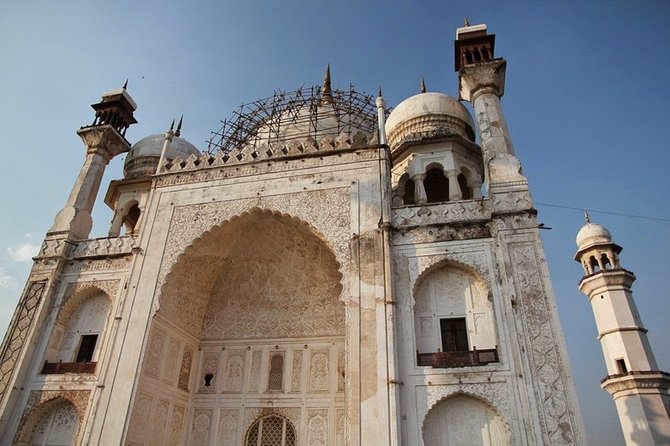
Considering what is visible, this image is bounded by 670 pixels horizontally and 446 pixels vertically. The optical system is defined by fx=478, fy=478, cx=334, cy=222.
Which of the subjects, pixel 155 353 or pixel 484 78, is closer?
pixel 155 353

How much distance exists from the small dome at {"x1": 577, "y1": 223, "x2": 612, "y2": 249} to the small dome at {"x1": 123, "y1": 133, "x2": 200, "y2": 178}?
1368 cm

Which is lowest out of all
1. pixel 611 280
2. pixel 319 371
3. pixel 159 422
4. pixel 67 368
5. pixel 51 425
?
pixel 51 425

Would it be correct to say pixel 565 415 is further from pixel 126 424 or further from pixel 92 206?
pixel 92 206

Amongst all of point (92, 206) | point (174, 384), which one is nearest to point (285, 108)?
point (92, 206)

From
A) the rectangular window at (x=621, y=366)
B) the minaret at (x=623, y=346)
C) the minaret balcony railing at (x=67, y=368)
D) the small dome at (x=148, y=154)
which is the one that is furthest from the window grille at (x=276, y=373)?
the rectangular window at (x=621, y=366)

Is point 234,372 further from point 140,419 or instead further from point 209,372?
point 140,419

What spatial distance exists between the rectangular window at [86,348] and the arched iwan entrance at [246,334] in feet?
5.95

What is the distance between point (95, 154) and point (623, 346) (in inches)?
663

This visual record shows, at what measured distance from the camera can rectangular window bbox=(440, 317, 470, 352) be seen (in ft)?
30.7

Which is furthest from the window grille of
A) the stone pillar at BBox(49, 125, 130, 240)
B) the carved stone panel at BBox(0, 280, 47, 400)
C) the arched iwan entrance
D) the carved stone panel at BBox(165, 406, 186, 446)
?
the stone pillar at BBox(49, 125, 130, 240)

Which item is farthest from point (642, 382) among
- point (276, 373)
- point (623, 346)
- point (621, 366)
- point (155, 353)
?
point (155, 353)

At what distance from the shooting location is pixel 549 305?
8727 mm

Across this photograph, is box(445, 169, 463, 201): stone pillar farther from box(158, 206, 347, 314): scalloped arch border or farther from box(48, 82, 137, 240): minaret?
box(48, 82, 137, 240): minaret

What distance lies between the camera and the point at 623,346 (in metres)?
14.4
